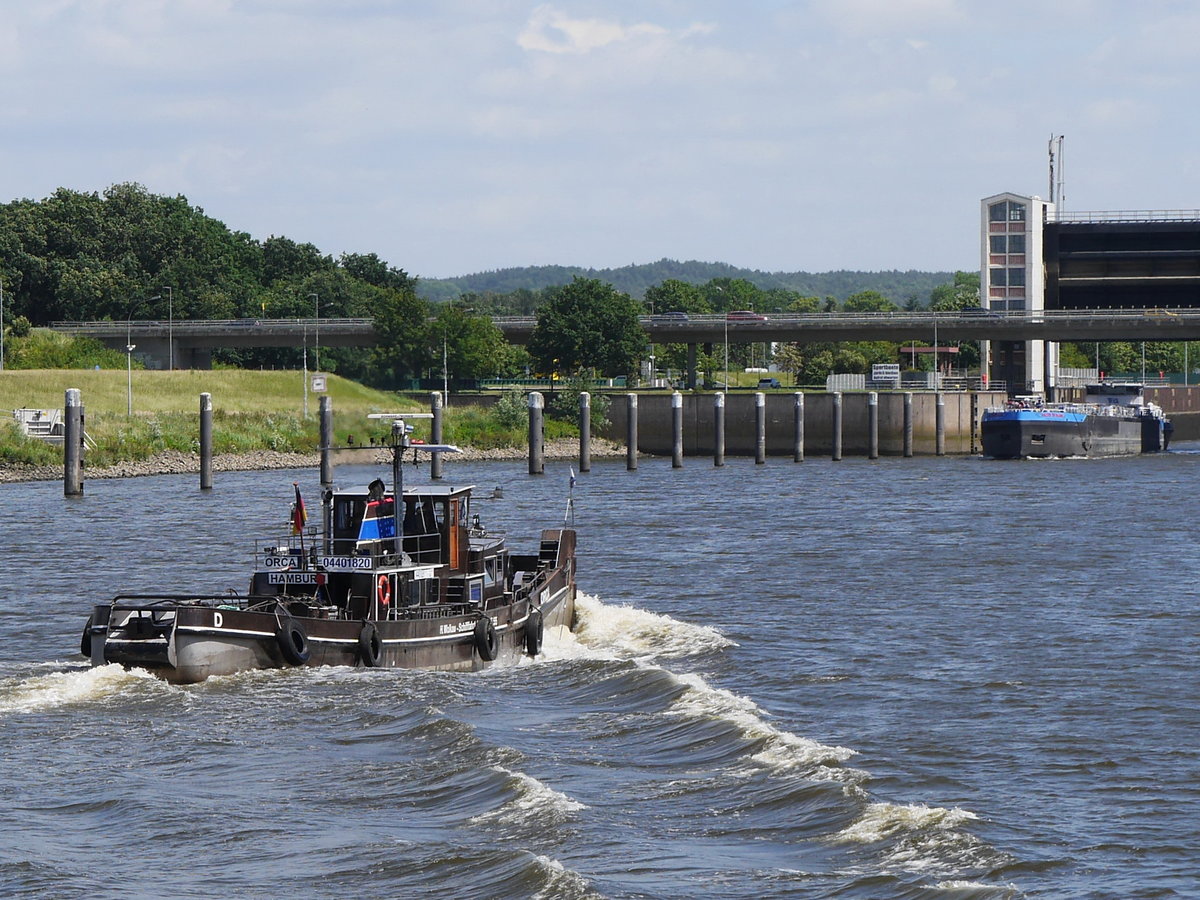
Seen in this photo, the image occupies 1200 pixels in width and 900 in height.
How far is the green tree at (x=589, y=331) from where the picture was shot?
468ft

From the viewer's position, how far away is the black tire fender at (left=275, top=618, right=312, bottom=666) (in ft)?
97.5

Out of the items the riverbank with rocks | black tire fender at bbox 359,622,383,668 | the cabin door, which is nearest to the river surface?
black tire fender at bbox 359,622,383,668

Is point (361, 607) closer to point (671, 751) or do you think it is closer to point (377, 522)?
point (377, 522)

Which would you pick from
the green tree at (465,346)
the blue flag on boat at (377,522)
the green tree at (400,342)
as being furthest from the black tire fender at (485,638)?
the green tree at (400,342)

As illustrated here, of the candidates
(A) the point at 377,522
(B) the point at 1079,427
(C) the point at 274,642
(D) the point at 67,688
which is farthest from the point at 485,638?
(B) the point at 1079,427

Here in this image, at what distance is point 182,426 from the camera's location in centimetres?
9694

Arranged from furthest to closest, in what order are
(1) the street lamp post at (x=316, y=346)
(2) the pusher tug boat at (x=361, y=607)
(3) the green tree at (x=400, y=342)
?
(3) the green tree at (x=400, y=342)
(1) the street lamp post at (x=316, y=346)
(2) the pusher tug boat at (x=361, y=607)

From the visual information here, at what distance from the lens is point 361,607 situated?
104 feet

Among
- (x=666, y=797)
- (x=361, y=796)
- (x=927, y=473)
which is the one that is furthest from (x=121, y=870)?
(x=927, y=473)

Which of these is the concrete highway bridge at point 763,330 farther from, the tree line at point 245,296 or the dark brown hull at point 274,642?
the dark brown hull at point 274,642

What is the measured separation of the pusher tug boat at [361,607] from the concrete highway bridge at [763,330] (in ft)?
312

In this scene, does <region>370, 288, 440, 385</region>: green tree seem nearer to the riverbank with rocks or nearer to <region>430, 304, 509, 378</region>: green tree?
<region>430, 304, 509, 378</region>: green tree

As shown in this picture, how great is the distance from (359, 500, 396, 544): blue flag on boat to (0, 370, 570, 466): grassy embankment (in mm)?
46303

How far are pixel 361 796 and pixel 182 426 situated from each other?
253ft
